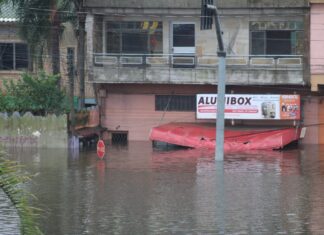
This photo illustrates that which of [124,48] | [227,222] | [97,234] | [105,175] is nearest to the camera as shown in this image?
[97,234]

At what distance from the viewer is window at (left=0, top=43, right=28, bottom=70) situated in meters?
42.1

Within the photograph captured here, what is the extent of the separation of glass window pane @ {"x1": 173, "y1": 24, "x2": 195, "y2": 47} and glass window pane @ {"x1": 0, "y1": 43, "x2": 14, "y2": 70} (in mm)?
11521

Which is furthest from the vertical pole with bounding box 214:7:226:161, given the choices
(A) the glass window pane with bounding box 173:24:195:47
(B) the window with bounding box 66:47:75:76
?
(B) the window with bounding box 66:47:75:76

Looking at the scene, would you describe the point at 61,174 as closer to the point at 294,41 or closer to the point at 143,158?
the point at 143,158

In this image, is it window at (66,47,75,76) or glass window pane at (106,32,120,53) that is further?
window at (66,47,75,76)

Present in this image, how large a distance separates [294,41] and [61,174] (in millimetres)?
15378

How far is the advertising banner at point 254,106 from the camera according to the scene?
33219 millimetres

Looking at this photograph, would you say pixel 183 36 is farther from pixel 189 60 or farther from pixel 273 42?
pixel 273 42

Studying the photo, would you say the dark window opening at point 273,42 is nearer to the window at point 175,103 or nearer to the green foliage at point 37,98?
the window at point 175,103

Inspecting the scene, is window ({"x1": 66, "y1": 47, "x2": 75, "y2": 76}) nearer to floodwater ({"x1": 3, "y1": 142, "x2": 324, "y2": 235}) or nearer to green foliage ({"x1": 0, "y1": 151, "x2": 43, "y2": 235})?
floodwater ({"x1": 3, "y1": 142, "x2": 324, "y2": 235})

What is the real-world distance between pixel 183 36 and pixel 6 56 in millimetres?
12328

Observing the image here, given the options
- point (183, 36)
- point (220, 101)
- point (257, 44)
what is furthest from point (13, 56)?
point (220, 101)

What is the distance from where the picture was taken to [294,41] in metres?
34.1

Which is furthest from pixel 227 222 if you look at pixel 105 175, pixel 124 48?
pixel 124 48
